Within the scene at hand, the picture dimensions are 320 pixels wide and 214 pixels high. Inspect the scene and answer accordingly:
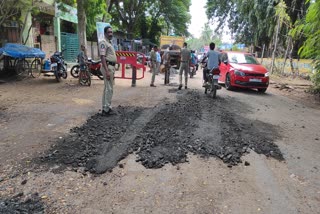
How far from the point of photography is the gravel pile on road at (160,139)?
4.52m

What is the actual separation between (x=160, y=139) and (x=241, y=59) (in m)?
8.86

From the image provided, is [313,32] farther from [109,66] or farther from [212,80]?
[109,66]

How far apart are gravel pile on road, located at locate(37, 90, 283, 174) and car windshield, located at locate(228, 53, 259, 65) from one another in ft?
18.7

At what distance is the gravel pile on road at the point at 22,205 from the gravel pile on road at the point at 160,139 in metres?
0.90

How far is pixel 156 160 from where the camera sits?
14.6 feet

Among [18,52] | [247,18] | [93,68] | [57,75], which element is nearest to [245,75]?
[93,68]

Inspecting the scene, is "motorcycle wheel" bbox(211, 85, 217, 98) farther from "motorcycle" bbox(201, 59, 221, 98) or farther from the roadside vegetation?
the roadside vegetation

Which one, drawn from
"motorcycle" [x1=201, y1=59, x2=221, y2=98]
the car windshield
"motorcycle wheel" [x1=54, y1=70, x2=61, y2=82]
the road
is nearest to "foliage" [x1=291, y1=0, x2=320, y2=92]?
the car windshield

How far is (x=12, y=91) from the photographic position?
34.1ft

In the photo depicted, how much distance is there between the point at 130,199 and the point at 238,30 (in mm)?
30170

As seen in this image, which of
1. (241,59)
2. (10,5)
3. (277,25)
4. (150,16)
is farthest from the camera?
(150,16)

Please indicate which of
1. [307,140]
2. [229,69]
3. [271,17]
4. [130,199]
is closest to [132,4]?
[271,17]

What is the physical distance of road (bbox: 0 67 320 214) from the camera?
135 inches

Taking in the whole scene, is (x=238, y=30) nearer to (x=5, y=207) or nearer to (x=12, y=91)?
(x=12, y=91)
